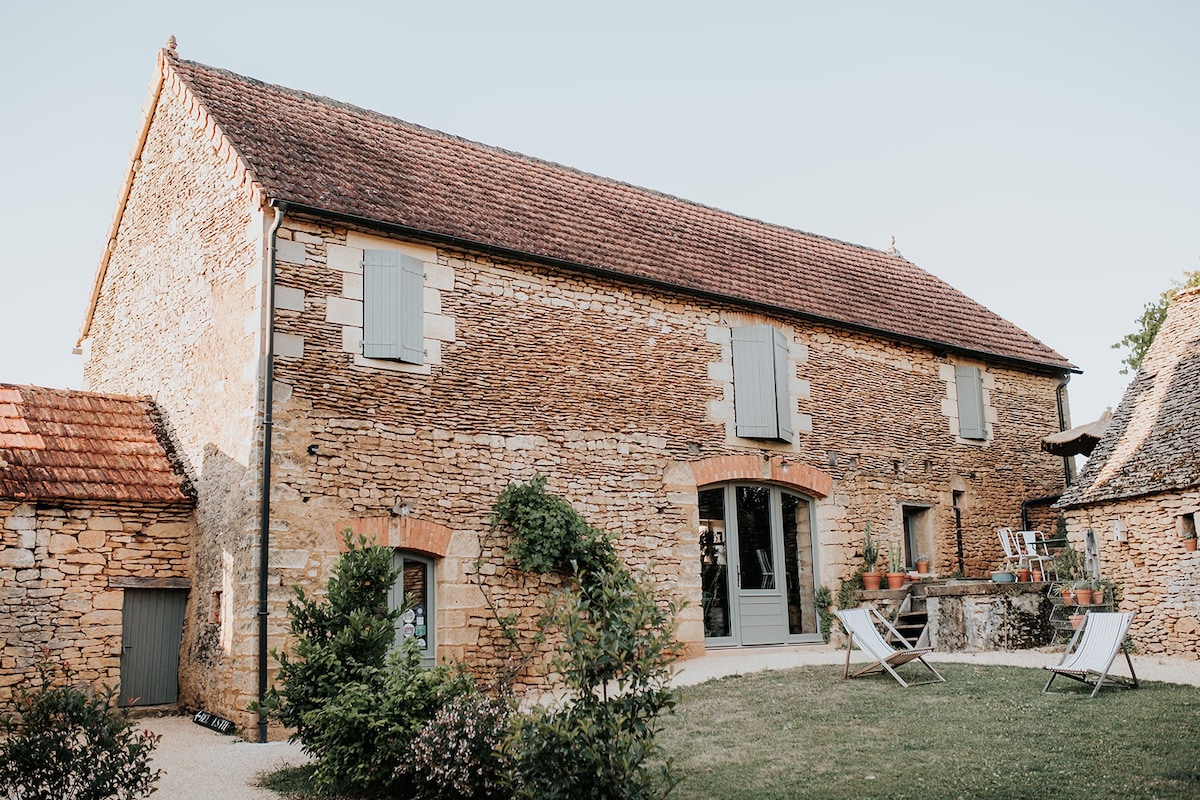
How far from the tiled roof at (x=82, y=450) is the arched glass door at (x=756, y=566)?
623 cm

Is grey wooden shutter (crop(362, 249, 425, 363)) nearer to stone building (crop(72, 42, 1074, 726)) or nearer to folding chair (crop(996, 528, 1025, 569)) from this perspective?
stone building (crop(72, 42, 1074, 726))

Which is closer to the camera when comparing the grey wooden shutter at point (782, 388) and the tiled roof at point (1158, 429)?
the tiled roof at point (1158, 429)

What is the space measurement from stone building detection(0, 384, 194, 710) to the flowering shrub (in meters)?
5.12

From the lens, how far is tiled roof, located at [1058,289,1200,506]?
11.7 metres

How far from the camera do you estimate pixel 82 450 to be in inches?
418

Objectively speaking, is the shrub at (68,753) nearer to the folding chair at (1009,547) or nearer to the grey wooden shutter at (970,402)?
the folding chair at (1009,547)

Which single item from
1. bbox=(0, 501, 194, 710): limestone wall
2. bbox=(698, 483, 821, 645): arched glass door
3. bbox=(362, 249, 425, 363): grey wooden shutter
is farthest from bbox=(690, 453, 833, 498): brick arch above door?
bbox=(0, 501, 194, 710): limestone wall

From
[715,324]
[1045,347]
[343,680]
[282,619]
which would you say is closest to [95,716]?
[343,680]

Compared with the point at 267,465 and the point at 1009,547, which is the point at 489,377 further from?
the point at 1009,547

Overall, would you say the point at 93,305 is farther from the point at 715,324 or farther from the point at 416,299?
the point at 715,324

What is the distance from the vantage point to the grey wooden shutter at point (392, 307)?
10352mm

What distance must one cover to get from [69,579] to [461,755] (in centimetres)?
589

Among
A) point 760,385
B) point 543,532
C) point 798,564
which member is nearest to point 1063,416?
point 798,564

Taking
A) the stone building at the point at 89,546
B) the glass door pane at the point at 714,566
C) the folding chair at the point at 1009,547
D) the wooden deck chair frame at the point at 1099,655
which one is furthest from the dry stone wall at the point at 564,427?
the wooden deck chair frame at the point at 1099,655
